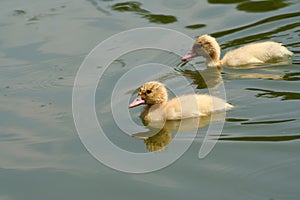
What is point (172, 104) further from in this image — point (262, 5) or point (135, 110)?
point (262, 5)

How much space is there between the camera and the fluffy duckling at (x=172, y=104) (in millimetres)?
4617

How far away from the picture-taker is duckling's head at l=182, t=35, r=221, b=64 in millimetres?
5742

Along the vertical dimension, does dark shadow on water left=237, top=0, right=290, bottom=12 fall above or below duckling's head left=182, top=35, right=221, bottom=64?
above

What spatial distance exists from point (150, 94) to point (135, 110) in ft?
0.79

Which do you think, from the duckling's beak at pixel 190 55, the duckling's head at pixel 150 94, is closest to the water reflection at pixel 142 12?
the duckling's beak at pixel 190 55

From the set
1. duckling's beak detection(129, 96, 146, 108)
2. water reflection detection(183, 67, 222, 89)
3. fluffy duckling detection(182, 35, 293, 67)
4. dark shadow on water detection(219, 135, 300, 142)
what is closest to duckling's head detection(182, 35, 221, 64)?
fluffy duckling detection(182, 35, 293, 67)

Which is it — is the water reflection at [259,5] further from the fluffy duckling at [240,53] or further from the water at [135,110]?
the fluffy duckling at [240,53]

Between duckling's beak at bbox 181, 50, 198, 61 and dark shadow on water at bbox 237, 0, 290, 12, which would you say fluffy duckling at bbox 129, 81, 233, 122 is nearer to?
duckling's beak at bbox 181, 50, 198, 61

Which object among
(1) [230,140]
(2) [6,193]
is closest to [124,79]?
(1) [230,140]

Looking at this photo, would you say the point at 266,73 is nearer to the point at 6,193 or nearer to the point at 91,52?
the point at 91,52

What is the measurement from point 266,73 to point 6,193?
97.4 inches

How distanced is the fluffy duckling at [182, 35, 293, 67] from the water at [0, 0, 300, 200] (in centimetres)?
9

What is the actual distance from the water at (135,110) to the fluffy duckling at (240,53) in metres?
0.09

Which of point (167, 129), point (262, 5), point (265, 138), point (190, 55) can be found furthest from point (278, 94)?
point (262, 5)
